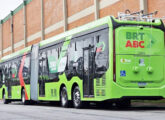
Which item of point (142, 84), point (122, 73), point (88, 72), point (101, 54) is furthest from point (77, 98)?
point (142, 84)

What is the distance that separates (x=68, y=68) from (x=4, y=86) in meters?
12.5

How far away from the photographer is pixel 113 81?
1473 centimetres

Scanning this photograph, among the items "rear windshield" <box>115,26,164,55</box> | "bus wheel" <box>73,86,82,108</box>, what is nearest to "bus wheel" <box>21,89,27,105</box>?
"bus wheel" <box>73,86,82,108</box>

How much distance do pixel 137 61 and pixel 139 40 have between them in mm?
776

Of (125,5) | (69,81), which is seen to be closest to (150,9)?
(125,5)

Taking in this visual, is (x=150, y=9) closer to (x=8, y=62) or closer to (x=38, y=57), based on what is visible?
(x=38, y=57)

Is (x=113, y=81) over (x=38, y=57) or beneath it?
beneath

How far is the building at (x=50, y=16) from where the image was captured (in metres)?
28.6

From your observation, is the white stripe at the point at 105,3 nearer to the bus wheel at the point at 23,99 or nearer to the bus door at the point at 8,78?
the bus door at the point at 8,78

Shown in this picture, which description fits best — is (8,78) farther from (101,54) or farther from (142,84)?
(142,84)

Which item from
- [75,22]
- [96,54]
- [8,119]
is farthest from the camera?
[75,22]

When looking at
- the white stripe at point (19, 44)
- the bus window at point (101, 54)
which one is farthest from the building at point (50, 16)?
the bus window at point (101, 54)

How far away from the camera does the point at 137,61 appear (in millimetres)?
15141

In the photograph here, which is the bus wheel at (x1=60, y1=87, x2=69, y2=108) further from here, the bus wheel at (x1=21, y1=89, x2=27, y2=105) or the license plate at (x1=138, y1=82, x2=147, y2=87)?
the bus wheel at (x1=21, y1=89, x2=27, y2=105)
